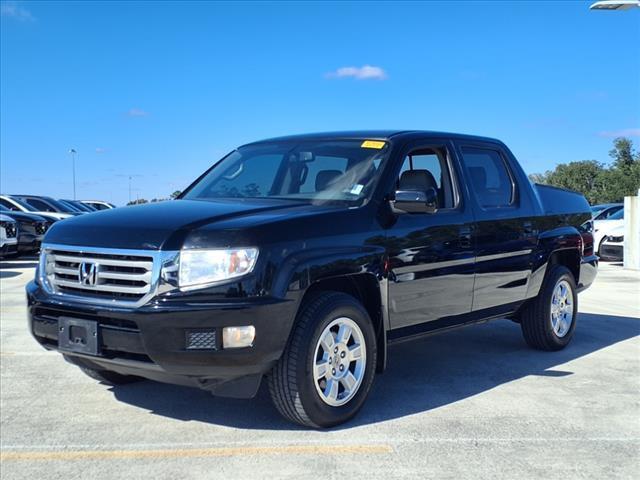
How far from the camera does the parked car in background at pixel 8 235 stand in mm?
14680

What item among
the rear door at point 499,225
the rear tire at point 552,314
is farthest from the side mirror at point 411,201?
the rear tire at point 552,314

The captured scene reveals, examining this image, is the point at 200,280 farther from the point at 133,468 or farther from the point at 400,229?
the point at 400,229

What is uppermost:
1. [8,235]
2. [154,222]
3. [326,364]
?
[154,222]

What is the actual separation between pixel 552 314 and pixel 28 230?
42.4 feet

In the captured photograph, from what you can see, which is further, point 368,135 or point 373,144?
point 368,135

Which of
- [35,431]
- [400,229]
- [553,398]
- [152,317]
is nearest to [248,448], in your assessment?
[152,317]

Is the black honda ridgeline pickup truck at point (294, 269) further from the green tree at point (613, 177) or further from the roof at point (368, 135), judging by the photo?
the green tree at point (613, 177)

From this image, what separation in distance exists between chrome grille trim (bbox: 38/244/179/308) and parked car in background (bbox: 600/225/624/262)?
48.6 ft

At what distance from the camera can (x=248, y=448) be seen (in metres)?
3.83

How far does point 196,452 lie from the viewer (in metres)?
3.77

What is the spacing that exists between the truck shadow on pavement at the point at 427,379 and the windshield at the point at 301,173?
1.46m

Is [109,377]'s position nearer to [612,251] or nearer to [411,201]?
[411,201]

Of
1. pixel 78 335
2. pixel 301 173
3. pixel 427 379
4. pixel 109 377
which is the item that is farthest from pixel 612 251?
pixel 78 335

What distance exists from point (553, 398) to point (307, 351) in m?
2.06
